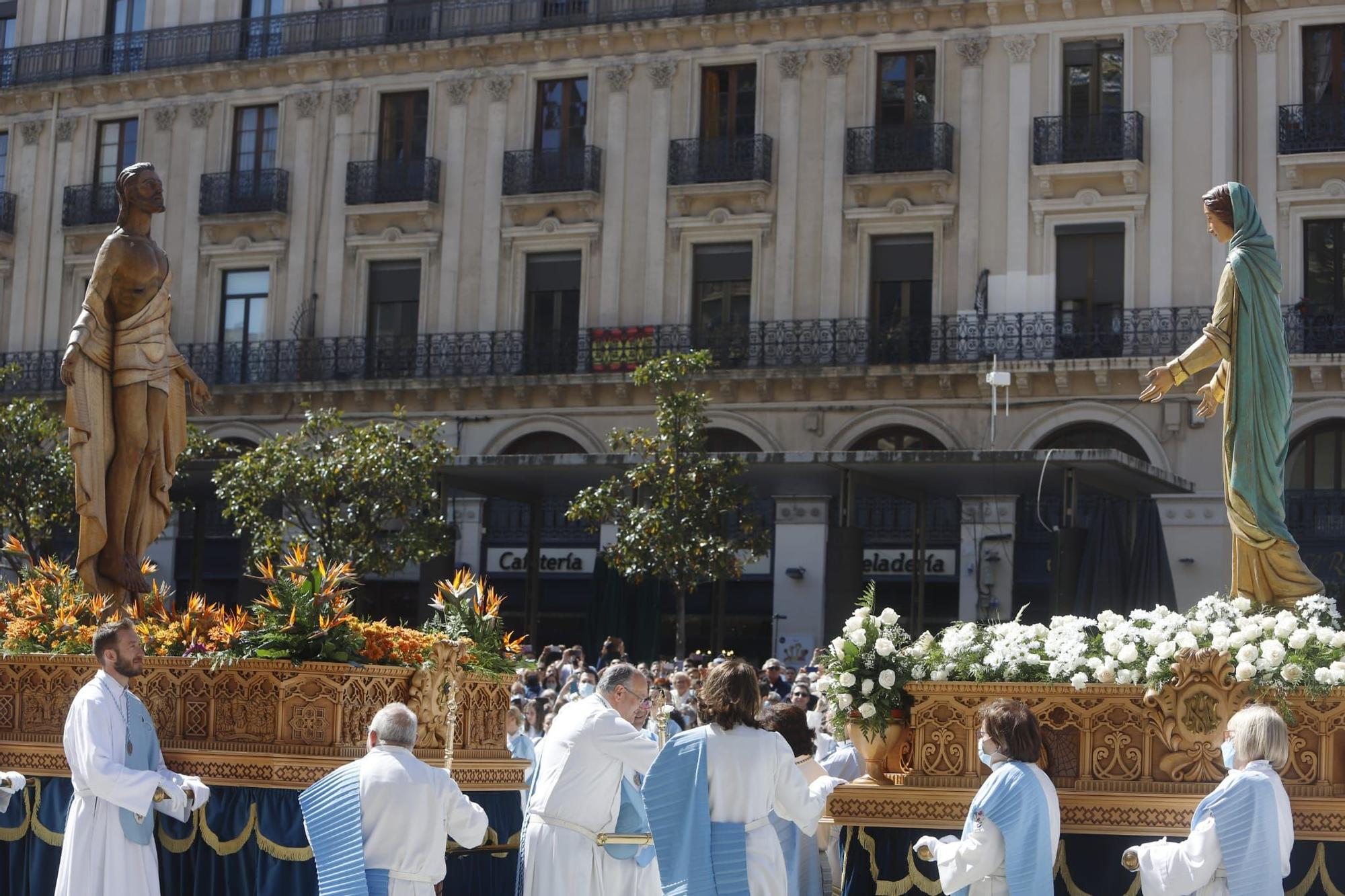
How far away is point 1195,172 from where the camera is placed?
2902 centimetres

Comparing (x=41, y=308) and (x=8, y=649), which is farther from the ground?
(x=41, y=308)

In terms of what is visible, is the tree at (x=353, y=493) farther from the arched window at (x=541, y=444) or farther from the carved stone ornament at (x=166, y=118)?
the carved stone ornament at (x=166, y=118)

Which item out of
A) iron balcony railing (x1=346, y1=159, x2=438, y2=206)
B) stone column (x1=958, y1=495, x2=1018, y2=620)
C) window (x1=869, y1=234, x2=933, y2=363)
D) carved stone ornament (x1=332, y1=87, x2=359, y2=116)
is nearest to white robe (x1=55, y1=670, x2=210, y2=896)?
stone column (x1=958, y1=495, x2=1018, y2=620)

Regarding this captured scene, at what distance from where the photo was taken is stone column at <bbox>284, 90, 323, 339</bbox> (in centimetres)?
3353

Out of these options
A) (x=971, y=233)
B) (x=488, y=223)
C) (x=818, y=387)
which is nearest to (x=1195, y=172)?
(x=971, y=233)

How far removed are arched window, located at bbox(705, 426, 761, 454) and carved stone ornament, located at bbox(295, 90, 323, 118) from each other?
953 cm

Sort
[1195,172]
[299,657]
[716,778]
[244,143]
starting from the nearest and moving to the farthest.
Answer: [716,778] → [299,657] → [1195,172] → [244,143]

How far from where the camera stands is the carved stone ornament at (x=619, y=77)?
1268 inches

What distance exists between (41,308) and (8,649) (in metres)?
27.3

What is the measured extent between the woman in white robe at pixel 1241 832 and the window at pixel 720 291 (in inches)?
942

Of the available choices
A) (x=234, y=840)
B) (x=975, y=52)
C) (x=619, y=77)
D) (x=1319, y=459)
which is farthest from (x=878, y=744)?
(x=619, y=77)

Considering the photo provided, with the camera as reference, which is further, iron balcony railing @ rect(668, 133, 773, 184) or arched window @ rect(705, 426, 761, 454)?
iron balcony railing @ rect(668, 133, 773, 184)

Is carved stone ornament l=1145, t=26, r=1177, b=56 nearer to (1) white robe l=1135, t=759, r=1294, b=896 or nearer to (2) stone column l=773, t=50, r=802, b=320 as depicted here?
(2) stone column l=773, t=50, r=802, b=320

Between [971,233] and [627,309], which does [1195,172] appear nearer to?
[971,233]
